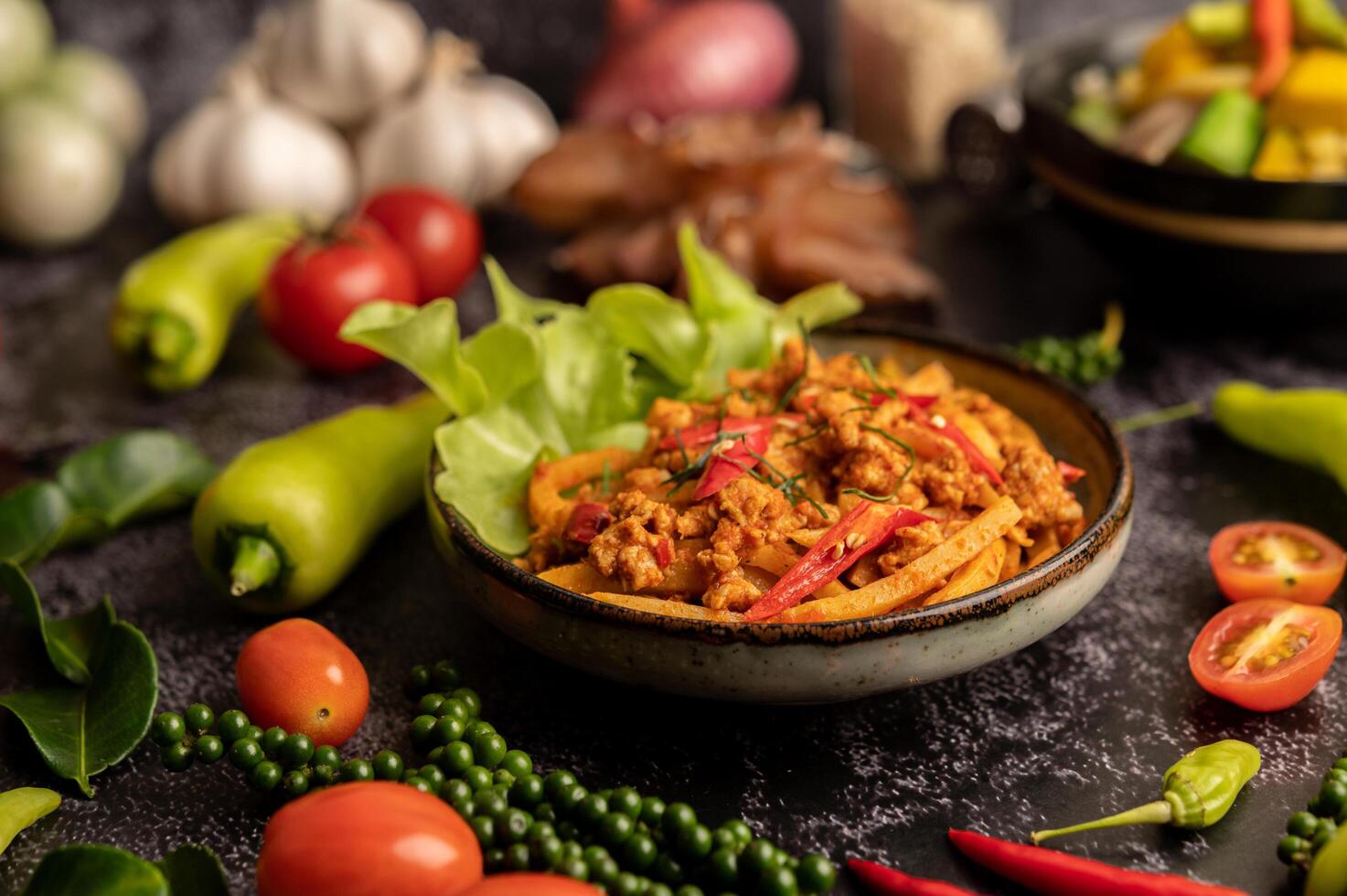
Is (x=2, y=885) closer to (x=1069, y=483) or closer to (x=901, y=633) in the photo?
(x=901, y=633)

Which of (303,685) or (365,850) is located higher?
(365,850)

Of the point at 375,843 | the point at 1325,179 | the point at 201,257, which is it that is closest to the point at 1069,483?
the point at 1325,179

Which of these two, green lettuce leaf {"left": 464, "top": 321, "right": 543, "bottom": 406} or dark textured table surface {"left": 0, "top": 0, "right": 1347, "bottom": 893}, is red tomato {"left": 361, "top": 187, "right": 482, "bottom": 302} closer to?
dark textured table surface {"left": 0, "top": 0, "right": 1347, "bottom": 893}

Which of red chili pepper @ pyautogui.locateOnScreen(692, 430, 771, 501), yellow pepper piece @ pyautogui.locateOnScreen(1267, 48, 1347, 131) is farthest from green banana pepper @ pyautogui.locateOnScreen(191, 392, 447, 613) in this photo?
yellow pepper piece @ pyautogui.locateOnScreen(1267, 48, 1347, 131)

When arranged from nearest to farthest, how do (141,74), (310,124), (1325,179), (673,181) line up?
(1325,179) → (673,181) → (310,124) → (141,74)

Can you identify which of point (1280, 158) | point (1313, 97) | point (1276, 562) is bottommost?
point (1276, 562)

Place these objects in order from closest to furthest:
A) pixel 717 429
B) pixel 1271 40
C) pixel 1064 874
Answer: pixel 1064 874 < pixel 717 429 < pixel 1271 40

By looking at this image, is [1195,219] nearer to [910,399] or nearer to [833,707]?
[910,399]

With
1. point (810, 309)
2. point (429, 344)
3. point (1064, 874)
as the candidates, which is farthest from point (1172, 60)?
point (1064, 874)
